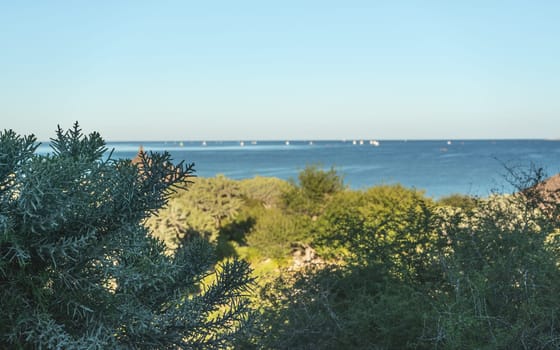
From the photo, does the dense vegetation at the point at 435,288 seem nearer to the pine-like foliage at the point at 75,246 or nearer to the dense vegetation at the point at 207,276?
the dense vegetation at the point at 207,276

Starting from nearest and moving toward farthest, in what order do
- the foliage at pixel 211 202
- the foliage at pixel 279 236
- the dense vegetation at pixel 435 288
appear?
the dense vegetation at pixel 435 288
the foliage at pixel 279 236
the foliage at pixel 211 202

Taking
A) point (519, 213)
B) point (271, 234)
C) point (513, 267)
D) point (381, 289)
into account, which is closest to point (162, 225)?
point (271, 234)

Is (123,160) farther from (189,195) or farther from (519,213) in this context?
(189,195)

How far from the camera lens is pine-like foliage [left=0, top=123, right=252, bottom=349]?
1712 millimetres

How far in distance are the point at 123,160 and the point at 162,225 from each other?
48.7 ft

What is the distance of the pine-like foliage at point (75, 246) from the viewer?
67.4 inches

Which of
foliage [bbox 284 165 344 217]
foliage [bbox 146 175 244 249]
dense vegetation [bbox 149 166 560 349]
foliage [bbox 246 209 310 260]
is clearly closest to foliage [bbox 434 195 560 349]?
dense vegetation [bbox 149 166 560 349]

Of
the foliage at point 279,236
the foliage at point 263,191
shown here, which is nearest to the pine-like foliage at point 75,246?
the foliage at point 279,236

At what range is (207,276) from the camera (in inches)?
146

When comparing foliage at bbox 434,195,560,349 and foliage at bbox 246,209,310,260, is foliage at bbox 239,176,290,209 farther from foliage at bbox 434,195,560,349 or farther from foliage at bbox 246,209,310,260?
foliage at bbox 434,195,560,349

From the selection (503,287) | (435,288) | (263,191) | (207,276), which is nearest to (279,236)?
(435,288)

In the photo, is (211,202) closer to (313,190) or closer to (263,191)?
(313,190)

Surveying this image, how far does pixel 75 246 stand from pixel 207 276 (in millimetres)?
2044

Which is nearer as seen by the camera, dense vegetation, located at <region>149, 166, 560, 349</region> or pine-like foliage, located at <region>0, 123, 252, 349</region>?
pine-like foliage, located at <region>0, 123, 252, 349</region>
